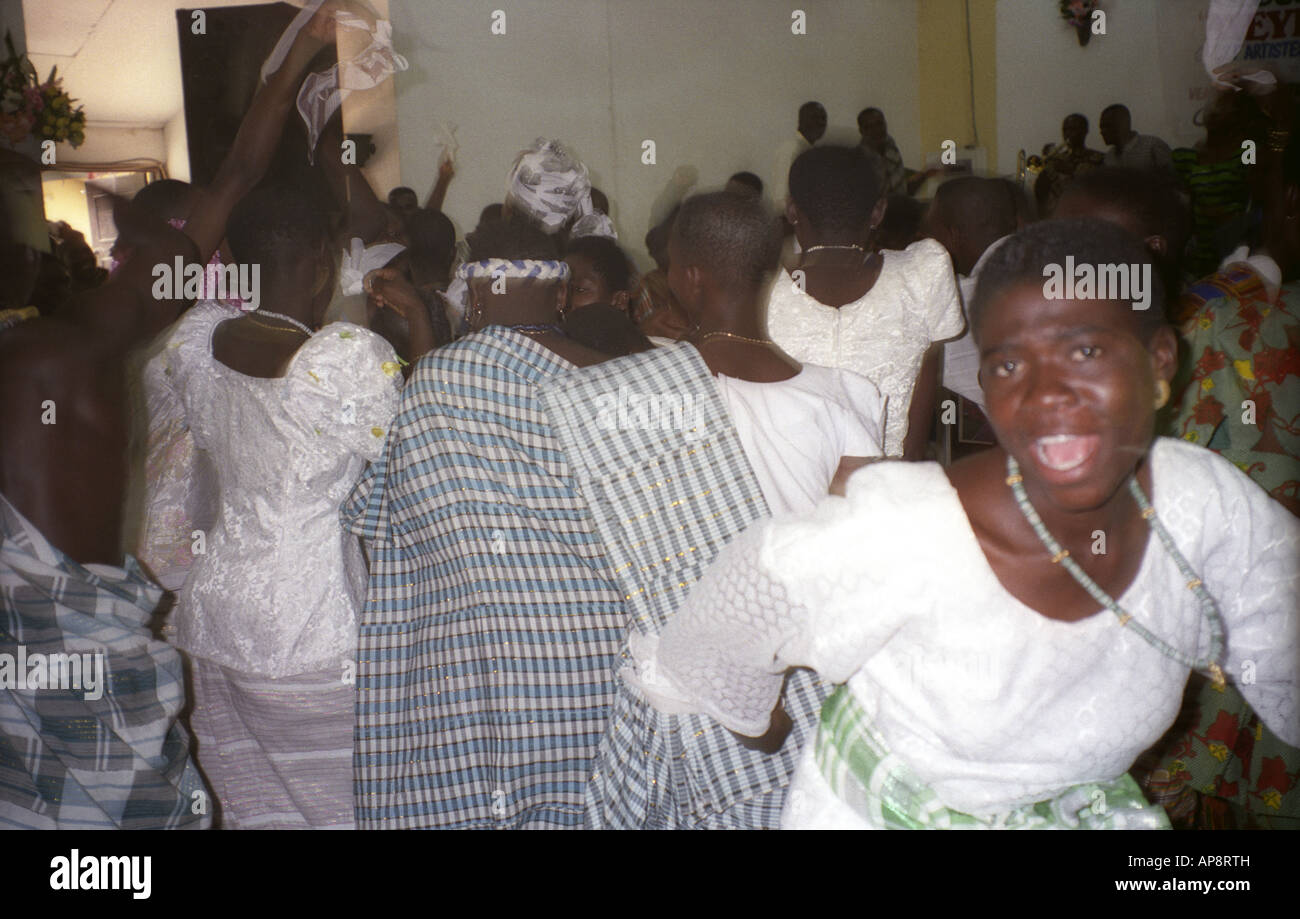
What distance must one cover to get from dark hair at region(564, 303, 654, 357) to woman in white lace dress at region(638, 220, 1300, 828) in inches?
35.5

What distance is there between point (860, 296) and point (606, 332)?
18.1 inches

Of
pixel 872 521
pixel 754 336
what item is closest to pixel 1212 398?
pixel 754 336

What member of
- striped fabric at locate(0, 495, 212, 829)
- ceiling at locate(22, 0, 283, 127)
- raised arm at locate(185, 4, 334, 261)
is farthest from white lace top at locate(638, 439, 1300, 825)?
ceiling at locate(22, 0, 283, 127)

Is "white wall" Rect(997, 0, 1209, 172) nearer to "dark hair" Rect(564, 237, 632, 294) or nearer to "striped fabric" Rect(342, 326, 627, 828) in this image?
"dark hair" Rect(564, 237, 632, 294)

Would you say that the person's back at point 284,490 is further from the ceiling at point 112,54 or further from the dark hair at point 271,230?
the ceiling at point 112,54

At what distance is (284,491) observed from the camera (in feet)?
6.40

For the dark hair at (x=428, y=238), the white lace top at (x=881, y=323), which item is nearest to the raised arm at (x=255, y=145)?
the dark hair at (x=428, y=238)

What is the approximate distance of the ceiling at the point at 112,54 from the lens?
2.36 metres

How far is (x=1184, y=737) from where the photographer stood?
1.98 metres

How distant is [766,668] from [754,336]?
2.13 ft

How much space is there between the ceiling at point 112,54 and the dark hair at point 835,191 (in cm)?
153

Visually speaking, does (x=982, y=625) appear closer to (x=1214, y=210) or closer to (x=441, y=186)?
(x=441, y=186)
